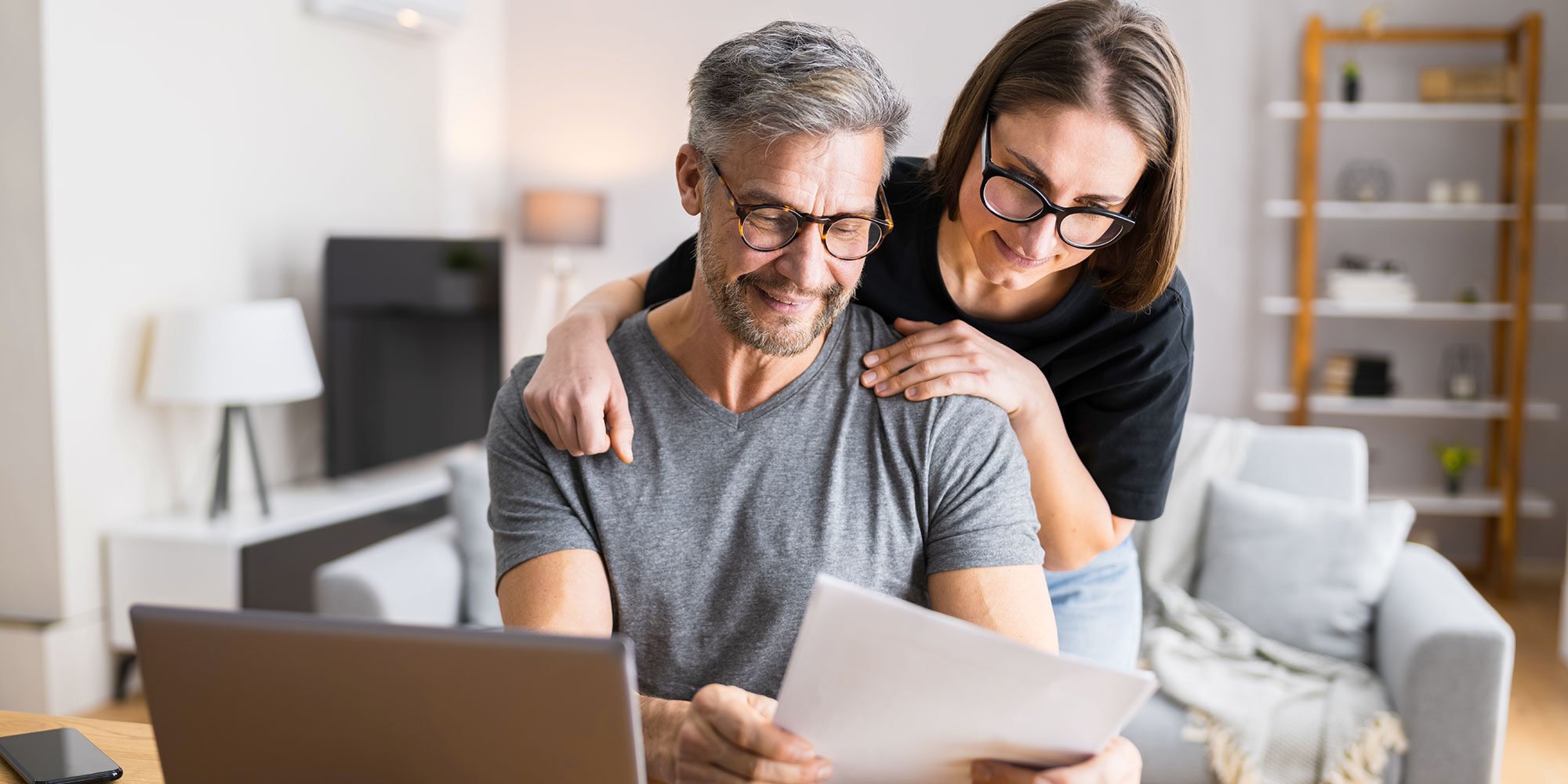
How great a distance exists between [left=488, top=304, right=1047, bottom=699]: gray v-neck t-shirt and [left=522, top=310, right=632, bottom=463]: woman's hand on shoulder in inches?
1.5

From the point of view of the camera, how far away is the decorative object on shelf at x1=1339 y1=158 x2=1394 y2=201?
4688 millimetres

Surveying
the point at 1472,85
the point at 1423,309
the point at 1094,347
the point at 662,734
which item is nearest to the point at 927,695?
the point at 662,734

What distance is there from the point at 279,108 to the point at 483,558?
1961mm

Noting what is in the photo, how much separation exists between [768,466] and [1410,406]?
3970 mm

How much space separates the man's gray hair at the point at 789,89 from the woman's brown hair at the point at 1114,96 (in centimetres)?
12

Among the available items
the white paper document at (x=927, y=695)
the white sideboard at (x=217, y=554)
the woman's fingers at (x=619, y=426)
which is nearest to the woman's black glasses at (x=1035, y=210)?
the woman's fingers at (x=619, y=426)

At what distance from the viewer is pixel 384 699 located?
0.77 metres

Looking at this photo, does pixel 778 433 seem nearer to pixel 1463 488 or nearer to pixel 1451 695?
pixel 1451 695

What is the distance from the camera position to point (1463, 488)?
4762 millimetres

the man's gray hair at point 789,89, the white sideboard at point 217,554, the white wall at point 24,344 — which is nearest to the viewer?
the man's gray hair at point 789,89

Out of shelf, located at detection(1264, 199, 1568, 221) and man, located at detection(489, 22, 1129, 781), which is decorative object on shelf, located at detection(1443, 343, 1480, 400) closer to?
shelf, located at detection(1264, 199, 1568, 221)

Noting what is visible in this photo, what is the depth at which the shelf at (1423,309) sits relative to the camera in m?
4.43

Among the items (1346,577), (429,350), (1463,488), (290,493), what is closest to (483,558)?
(290,493)

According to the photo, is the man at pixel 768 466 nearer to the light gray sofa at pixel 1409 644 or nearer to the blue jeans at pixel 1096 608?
the blue jeans at pixel 1096 608
